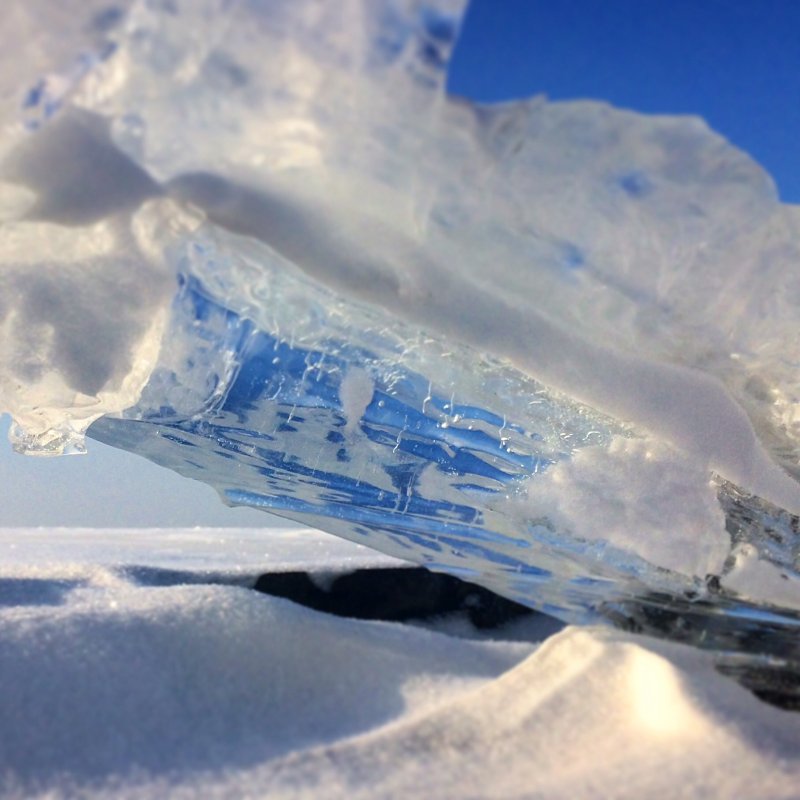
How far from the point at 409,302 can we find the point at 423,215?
0.20m

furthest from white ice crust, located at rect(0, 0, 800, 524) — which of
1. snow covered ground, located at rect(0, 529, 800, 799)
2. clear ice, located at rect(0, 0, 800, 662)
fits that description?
snow covered ground, located at rect(0, 529, 800, 799)

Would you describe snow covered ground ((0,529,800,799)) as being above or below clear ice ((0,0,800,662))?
below

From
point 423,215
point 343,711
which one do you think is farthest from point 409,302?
point 343,711

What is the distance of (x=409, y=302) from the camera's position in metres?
1.18

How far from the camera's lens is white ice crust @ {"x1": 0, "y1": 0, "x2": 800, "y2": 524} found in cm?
85

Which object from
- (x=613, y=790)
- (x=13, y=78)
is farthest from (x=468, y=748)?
(x=13, y=78)

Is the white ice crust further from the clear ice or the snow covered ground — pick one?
the snow covered ground

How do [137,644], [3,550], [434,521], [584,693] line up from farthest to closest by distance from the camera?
1. [3,550]
2. [434,521]
3. [137,644]
4. [584,693]

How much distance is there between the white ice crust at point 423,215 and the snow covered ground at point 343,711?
423 mm

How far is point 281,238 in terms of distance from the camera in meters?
1.09

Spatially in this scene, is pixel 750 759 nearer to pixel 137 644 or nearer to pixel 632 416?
pixel 632 416

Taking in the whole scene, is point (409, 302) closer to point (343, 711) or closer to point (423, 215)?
point (423, 215)

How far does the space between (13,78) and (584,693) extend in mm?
1001

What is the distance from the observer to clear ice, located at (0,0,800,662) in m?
0.87
